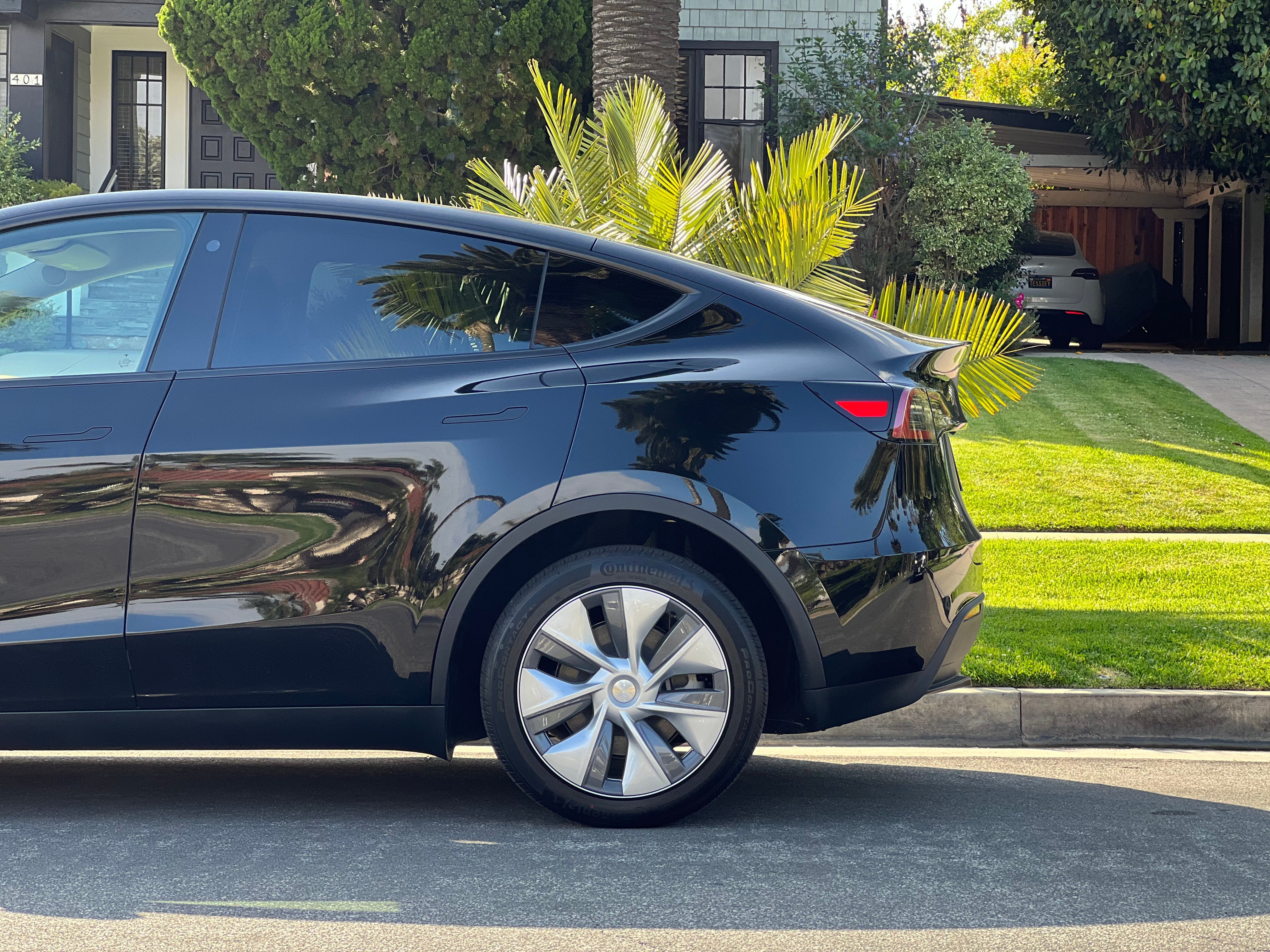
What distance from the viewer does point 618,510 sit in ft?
12.9

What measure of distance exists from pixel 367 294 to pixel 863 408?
1438 mm

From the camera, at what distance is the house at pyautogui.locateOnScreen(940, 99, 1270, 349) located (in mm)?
20109

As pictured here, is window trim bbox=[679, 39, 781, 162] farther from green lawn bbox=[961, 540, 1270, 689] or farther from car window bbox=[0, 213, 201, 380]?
car window bbox=[0, 213, 201, 380]

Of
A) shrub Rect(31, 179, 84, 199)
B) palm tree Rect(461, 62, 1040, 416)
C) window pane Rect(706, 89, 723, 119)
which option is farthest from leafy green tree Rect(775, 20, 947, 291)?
palm tree Rect(461, 62, 1040, 416)

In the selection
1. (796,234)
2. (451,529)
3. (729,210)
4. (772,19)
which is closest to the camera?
(451,529)

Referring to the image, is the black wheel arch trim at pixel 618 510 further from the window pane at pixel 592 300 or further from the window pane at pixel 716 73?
the window pane at pixel 716 73

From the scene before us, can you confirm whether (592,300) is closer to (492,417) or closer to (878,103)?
(492,417)

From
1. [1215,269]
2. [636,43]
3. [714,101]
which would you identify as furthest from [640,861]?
[1215,269]

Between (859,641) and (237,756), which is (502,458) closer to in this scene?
(859,641)

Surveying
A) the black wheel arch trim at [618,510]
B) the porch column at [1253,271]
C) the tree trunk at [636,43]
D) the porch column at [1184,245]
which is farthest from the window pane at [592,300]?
the porch column at [1184,245]

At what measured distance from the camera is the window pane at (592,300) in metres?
4.09

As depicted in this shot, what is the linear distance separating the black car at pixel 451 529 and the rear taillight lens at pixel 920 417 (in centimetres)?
1

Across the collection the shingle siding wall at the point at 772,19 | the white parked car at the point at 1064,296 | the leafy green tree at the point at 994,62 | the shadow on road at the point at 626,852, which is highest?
the leafy green tree at the point at 994,62

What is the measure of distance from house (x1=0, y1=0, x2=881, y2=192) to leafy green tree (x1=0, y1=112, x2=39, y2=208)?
322 mm
